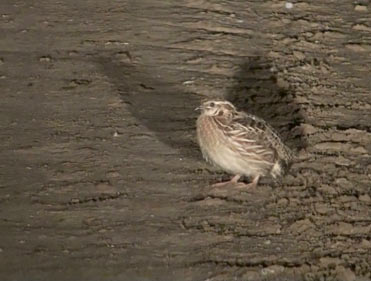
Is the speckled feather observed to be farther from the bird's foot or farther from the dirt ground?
the dirt ground

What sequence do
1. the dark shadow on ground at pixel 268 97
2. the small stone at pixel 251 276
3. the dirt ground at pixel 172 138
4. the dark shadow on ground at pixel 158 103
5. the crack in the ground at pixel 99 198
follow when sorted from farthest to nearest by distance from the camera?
the dark shadow on ground at pixel 268 97 < the dark shadow on ground at pixel 158 103 < the crack in the ground at pixel 99 198 < the dirt ground at pixel 172 138 < the small stone at pixel 251 276

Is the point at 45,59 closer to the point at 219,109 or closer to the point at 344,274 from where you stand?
the point at 219,109

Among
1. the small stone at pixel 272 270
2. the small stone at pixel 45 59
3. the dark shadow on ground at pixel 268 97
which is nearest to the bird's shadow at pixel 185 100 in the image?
the dark shadow on ground at pixel 268 97

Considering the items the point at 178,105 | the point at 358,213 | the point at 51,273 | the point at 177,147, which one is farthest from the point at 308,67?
the point at 51,273

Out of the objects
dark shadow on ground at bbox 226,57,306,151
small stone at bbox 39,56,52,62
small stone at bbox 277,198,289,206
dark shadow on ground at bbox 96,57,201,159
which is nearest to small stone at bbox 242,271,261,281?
small stone at bbox 277,198,289,206

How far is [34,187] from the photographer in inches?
333

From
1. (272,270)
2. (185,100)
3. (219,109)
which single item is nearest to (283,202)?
(219,109)

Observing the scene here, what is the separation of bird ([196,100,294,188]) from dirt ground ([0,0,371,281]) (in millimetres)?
184

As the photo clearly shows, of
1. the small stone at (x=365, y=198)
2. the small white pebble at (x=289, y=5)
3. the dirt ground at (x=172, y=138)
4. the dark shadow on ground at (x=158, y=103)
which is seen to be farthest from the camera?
the small white pebble at (x=289, y=5)

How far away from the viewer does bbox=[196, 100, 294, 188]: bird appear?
331 inches

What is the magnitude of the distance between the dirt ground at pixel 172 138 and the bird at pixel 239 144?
0.60 ft

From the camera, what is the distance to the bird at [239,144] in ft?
27.6

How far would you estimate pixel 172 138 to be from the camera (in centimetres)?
941

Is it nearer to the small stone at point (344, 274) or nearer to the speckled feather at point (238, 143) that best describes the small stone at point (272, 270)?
the small stone at point (344, 274)
